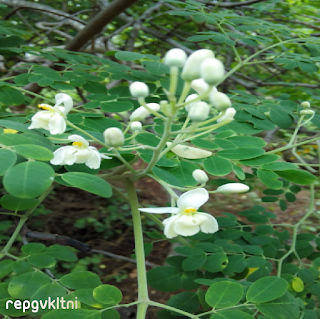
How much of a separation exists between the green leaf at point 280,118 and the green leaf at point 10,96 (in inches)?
43.4

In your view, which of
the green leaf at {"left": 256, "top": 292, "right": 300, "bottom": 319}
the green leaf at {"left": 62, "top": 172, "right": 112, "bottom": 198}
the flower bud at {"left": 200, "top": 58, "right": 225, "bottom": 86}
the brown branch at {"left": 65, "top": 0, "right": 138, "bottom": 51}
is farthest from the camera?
the brown branch at {"left": 65, "top": 0, "right": 138, "bottom": 51}

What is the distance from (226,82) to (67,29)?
5.02ft

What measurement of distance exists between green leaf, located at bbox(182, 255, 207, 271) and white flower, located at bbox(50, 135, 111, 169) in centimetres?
68

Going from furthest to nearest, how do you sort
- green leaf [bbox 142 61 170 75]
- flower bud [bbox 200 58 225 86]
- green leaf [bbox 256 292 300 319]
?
1. green leaf [bbox 142 61 170 75]
2. green leaf [bbox 256 292 300 319]
3. flower bud [bbox 200 58 225 86]

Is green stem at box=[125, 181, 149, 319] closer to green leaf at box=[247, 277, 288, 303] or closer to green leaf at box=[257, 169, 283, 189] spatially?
green leaf at box=[247, 277, 288, 303]

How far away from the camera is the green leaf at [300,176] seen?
990 mm

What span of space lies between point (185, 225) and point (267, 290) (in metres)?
0.42

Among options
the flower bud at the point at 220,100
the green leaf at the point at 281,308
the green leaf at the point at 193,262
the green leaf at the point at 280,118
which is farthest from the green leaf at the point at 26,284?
the green leaf at the point at 280,118

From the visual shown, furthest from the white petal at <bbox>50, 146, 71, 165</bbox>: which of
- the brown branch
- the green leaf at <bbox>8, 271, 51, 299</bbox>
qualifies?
the brown branch

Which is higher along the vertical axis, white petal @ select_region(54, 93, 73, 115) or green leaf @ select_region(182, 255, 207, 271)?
white petal @ select_region(54, 93, 73, 115)

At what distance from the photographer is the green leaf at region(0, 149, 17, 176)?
0.67 meters

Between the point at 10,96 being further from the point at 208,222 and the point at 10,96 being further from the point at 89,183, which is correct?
the point at 208,222

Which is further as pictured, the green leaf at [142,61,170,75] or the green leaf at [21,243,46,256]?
the green leaf at [142,61,170,75]

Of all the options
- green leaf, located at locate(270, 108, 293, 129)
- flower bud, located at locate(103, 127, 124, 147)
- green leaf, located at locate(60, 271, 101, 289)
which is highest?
flower bud, located at locate(103, 127, 124, 147)
